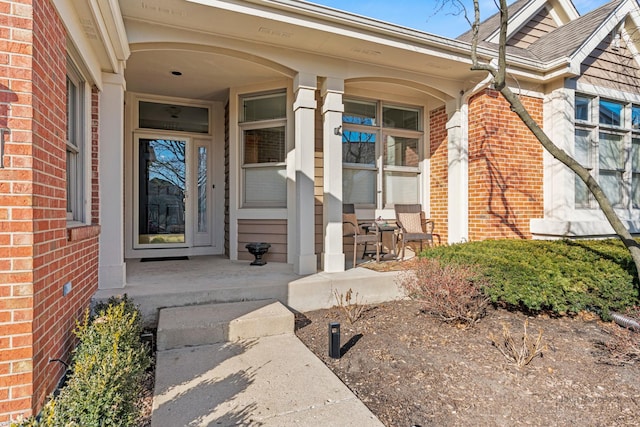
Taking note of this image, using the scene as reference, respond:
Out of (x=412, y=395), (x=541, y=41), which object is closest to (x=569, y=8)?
(x=541, y=41)

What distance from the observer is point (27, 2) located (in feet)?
6.32

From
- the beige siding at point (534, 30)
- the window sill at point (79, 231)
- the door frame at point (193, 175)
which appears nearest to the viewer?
the window sill at point (79, 231)

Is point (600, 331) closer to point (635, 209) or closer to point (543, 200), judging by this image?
point (543, 200)

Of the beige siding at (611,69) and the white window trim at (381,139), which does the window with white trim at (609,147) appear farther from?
the white window trim at (381,139)

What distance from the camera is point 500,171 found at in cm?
548

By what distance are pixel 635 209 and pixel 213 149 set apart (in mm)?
7575

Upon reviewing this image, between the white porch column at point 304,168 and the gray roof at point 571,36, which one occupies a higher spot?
the gray roof at point 571,36

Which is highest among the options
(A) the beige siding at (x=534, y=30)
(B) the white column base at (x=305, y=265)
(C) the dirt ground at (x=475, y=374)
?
(A) the beige siding at (x=534, y=30)

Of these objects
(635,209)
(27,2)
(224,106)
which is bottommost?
(635,209)

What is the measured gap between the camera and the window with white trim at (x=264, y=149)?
220 inches

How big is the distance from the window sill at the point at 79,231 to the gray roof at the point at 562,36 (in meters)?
5.59

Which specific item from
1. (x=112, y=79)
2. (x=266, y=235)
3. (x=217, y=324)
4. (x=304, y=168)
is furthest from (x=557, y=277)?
(x=112, y=79)

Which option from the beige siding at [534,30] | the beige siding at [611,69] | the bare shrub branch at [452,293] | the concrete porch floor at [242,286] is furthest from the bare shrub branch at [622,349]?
the beige siding at [534,30]

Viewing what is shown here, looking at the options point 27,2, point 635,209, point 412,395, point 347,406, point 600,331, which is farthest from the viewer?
point 635,209
